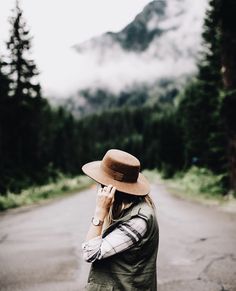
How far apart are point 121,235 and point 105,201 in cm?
24

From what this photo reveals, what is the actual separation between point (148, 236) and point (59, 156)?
7068 centimetres

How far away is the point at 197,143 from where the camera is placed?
39.1 meters

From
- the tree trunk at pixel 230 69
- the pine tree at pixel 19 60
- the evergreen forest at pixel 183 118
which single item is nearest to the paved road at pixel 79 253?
the tree trunk at pixel 230 69

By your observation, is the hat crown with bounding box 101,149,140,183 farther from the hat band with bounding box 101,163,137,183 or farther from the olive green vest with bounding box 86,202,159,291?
the olive green vest with bounding box 86,202,159,291

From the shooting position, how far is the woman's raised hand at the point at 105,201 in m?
2.71

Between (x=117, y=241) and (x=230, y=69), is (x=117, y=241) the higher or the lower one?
the lower one

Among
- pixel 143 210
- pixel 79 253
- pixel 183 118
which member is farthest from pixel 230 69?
pixel 183 118

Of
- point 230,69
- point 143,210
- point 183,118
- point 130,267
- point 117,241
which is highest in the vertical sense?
point 230,69

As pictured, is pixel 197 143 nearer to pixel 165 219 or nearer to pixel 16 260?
pixel 165 219

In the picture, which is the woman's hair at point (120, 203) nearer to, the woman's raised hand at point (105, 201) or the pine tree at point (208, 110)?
the woman's raised hand at point (105, 201)

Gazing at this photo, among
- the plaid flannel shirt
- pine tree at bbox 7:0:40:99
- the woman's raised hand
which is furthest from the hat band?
pine tree at bbox 7:0:40:99

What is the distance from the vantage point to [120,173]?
9.34ft

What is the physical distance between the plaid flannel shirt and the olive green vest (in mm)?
42

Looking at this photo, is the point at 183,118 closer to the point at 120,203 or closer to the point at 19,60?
the point at 19,60
